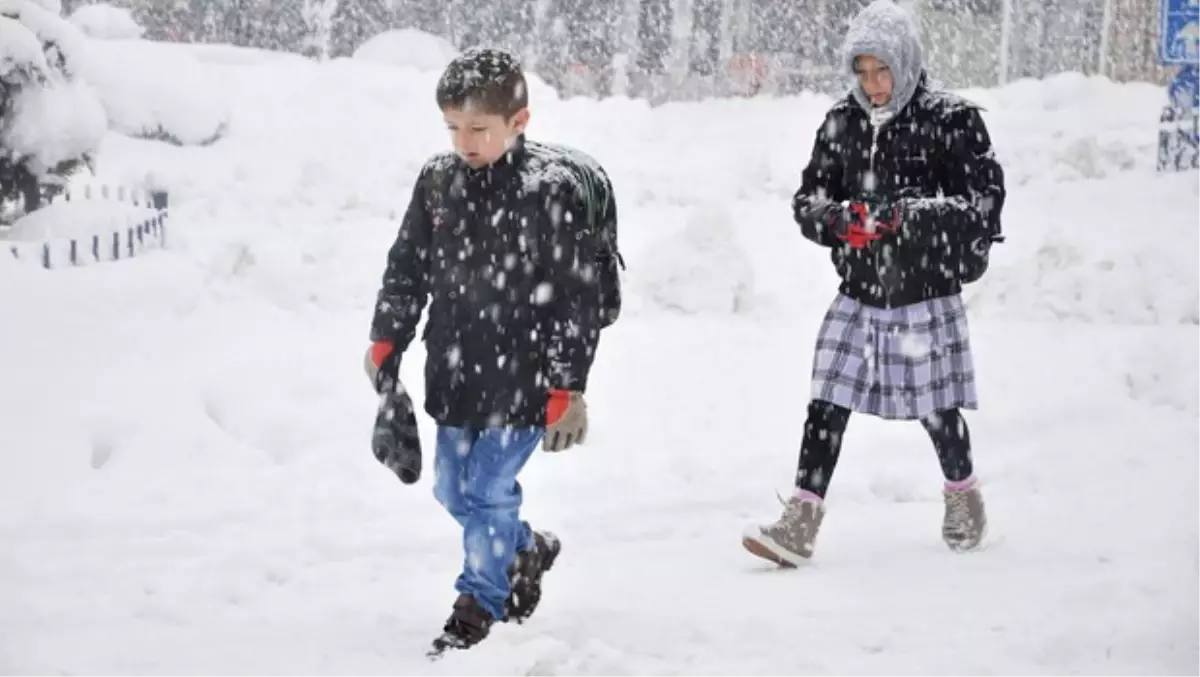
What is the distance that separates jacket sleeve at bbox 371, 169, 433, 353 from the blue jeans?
319 millimetres

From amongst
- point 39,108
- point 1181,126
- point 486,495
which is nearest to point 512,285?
point 486,495

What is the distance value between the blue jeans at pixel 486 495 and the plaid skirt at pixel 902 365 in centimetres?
132

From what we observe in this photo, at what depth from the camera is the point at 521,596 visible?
14.0ft

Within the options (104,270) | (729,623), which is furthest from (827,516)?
(104,270)

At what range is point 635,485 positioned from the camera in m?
6.37

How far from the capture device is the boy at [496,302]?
3.92 meters

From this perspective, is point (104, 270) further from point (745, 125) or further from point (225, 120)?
point (745, 125)

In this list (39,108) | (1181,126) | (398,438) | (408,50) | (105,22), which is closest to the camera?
(398,438)

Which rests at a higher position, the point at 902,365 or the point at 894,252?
the point at 894,252

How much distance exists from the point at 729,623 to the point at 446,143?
18.0m

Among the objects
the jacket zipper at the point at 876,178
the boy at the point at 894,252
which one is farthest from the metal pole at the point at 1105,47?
the jacket zipper at the point at 876,178

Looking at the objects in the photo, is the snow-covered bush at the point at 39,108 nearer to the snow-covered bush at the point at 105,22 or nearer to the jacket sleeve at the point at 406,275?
the jacket sleeve at the point at 406,275

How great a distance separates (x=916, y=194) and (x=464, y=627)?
207cm

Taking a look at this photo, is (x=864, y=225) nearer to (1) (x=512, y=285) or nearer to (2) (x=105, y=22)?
(1) (x=512, y=285)
